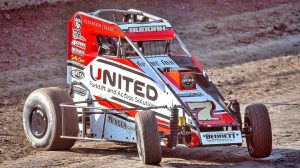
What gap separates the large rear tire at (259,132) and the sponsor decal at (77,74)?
11.4ft

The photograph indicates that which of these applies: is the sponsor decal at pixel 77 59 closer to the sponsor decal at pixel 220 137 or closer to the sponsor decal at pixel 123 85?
the sponsor decal at pixel 123 85

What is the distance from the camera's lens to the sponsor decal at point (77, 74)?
64.2 ft

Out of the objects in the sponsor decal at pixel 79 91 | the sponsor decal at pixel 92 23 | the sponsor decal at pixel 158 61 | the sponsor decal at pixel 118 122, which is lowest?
the sponsor decal at pixel 118 122

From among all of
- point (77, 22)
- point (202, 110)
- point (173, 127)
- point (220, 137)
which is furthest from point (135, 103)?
point (77, 22)

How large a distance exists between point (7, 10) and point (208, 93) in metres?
14.0

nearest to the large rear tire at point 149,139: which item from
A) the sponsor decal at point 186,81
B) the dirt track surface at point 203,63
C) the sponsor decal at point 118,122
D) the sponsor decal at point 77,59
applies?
the dirt track surface at point 203,63

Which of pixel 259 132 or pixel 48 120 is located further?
pixel 48 120

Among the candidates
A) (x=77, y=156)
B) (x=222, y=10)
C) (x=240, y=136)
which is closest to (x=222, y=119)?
(x=240, y=136)

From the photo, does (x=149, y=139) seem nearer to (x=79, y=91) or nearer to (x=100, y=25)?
(x=79, y=91)

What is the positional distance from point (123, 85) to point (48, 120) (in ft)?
5.16

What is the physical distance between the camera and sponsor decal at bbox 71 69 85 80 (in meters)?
19.6

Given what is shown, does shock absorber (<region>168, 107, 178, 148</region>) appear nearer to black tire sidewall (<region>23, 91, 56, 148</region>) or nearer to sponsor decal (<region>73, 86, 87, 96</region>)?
black tire sidewall (<region>23, 91, 56, 148</region>)

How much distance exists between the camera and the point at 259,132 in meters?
17.6

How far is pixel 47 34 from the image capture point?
1190 inches
